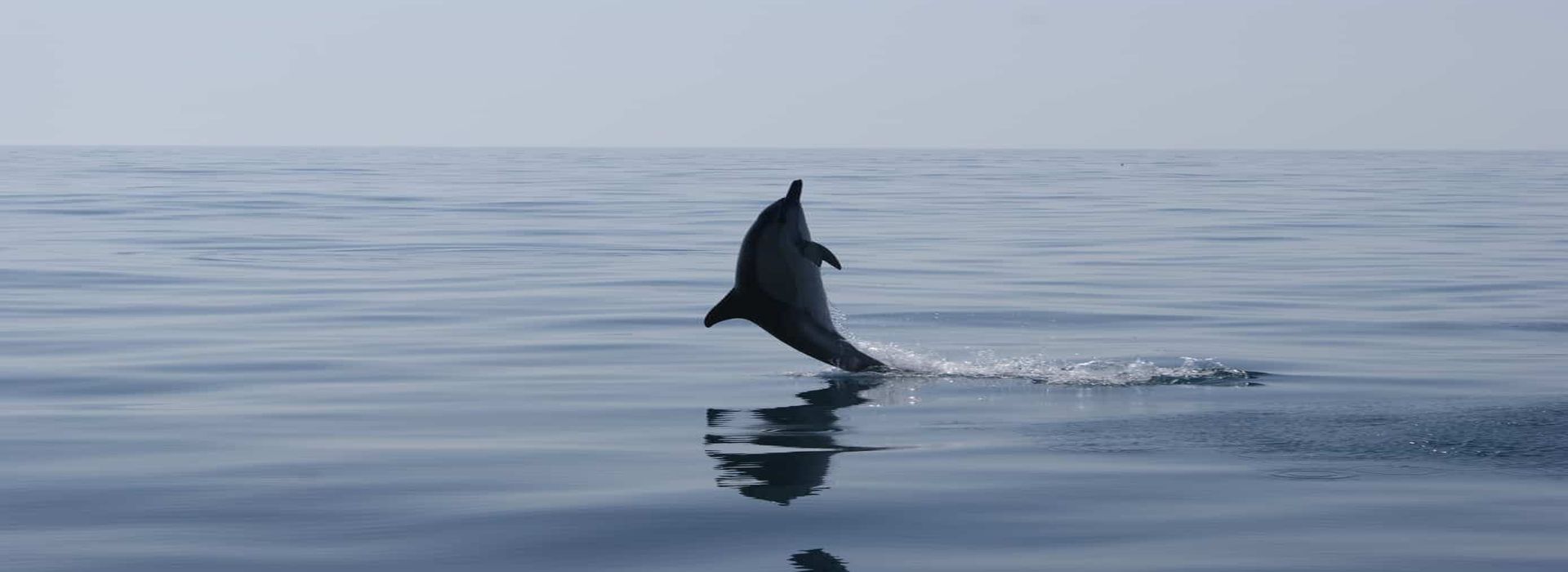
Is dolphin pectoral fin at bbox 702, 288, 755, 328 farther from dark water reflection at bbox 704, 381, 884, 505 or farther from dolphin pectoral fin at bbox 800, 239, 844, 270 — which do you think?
dark water reflection at bbox 704, 381, 884, 505

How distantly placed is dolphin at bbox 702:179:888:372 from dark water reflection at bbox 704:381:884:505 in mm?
453

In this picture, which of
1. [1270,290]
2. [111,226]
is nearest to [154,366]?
[1270,290]

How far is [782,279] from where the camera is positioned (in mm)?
13344

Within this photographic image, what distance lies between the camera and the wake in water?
14.0 metres

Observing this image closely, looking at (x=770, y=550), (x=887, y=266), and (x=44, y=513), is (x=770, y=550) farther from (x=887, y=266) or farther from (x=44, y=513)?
(x=887, y=266)

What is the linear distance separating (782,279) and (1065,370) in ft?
8.45

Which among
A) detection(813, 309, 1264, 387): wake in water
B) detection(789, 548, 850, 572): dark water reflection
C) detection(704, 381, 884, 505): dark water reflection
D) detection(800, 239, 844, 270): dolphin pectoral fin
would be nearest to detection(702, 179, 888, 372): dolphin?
detection(800, 239, 844, 270): dolphin pectoral fin

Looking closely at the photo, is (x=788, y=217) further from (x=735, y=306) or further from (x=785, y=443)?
(x=785, y=443)

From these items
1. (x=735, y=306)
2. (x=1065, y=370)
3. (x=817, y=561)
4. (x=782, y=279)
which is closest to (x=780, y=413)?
(x=735, y=306)

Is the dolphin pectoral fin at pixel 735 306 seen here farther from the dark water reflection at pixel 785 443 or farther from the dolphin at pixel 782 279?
the dark water reflection at pixel 785 443

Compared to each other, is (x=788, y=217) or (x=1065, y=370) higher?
(x=788, y=217)

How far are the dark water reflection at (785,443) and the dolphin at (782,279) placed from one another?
45 centimetres

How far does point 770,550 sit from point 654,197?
4657 cm

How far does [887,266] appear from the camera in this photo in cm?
2659
